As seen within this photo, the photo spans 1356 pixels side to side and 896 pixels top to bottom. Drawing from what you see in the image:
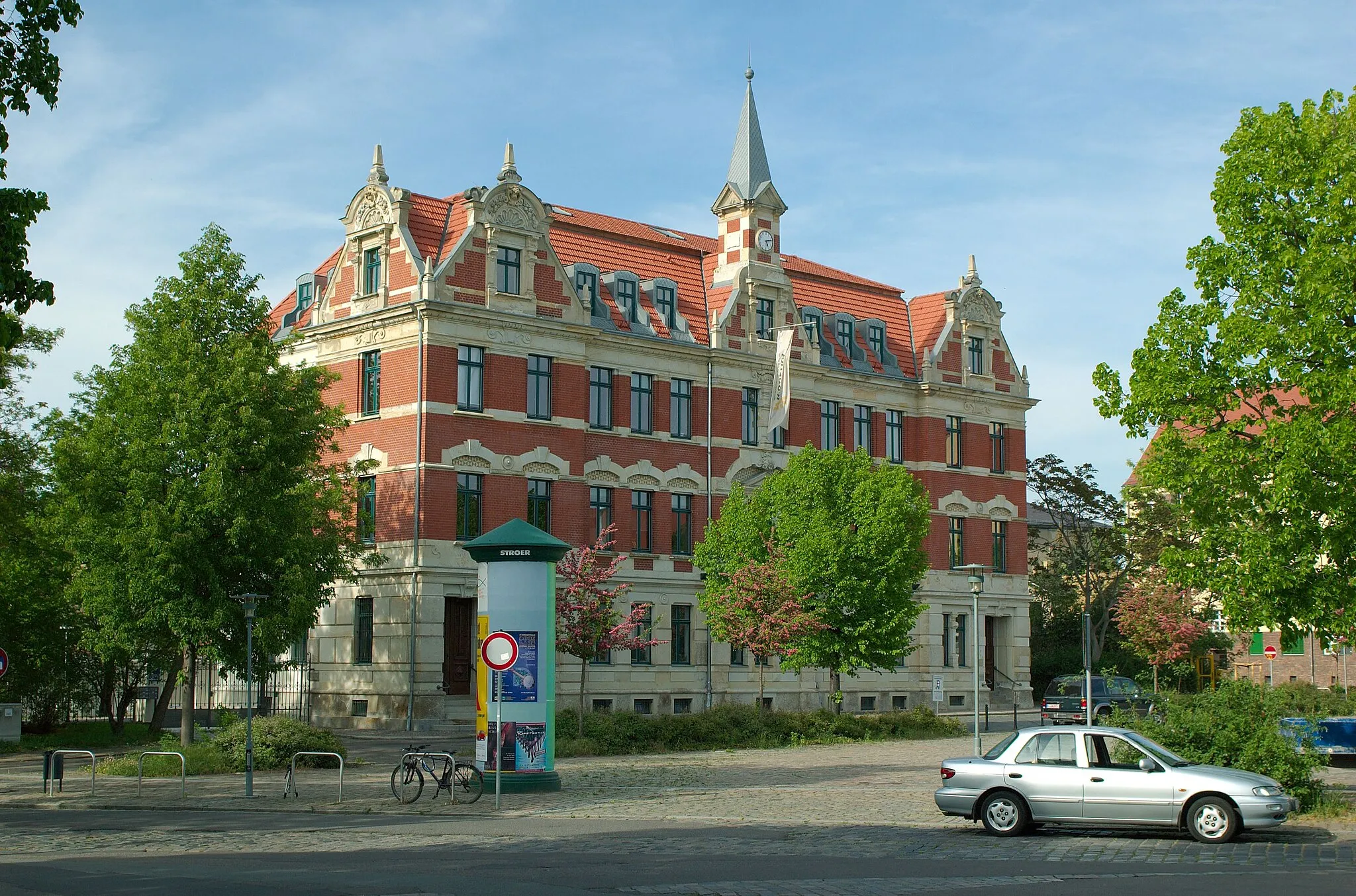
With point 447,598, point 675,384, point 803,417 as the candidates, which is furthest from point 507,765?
point 803,417

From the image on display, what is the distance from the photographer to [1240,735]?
22031 mm

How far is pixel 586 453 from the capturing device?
46.7 m

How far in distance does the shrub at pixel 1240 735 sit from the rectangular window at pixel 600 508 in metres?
25.5

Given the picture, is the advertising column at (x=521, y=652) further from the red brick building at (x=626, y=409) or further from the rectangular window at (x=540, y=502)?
the rectangular window at (x=540, y=502)

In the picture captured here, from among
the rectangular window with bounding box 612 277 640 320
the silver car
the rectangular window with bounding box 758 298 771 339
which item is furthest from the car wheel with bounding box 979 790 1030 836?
the rectangular window with bounding box 758 298 771 339

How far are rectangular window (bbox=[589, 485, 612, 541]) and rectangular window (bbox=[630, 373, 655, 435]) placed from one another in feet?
7.69

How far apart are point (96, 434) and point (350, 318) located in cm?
1171

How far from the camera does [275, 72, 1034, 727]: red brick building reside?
141ft

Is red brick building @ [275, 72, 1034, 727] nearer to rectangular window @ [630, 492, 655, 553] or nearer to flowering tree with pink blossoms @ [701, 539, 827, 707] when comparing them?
rectangular window @ [630, 492, 655, 553]

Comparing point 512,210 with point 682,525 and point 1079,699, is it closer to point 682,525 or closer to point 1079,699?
point 682,525

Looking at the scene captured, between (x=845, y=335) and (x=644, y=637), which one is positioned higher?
(x=845, y=335)

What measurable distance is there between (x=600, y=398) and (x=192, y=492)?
52.4 ft

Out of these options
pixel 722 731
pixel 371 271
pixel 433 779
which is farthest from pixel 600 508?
pixel 433 779

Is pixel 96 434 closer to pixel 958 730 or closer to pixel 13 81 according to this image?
pixel 13 81
